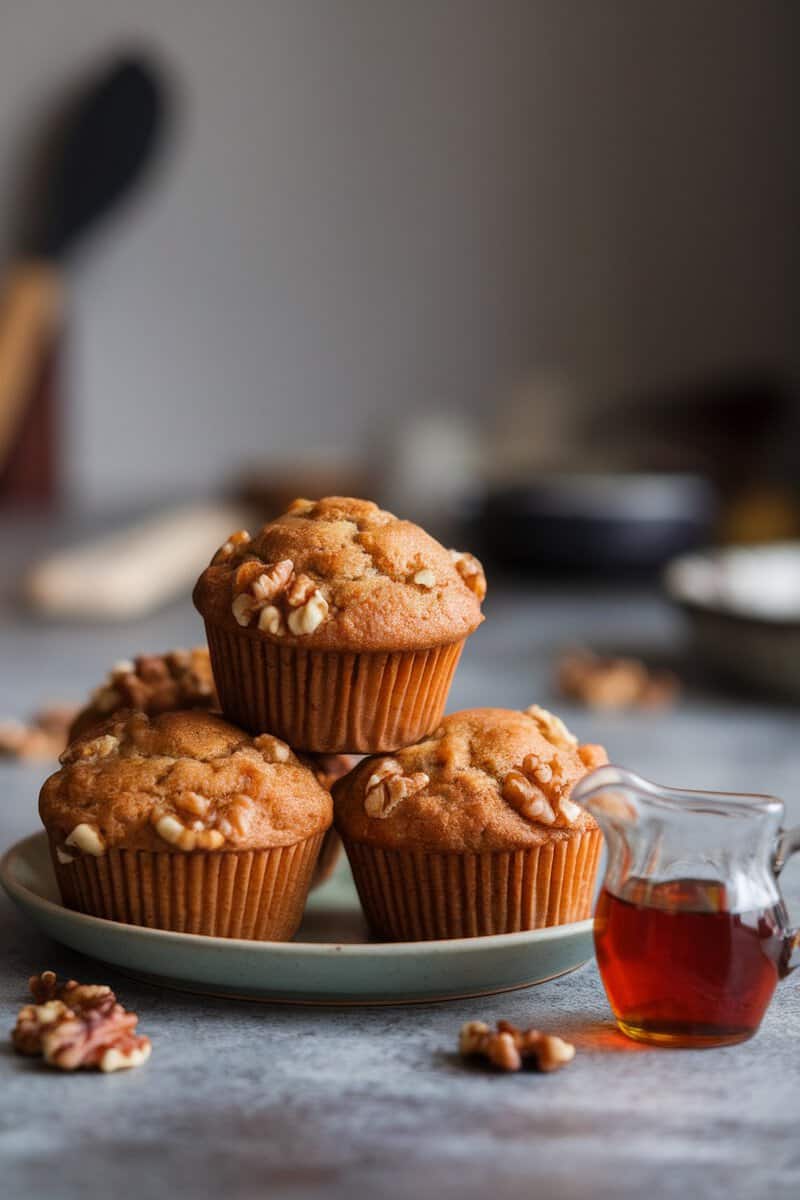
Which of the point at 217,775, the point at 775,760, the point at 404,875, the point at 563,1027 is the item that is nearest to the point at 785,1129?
the point at 563,1027

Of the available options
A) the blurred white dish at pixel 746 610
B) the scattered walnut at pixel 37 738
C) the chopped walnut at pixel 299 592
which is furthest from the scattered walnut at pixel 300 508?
the blurred white dish at pixel 746 610

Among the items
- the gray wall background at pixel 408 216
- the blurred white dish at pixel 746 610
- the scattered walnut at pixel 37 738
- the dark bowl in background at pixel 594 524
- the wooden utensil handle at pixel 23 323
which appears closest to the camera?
the scattered walnut at pixel 37 738

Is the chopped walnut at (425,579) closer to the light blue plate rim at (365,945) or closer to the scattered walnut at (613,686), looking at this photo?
the light blue plate rim at (365,945)

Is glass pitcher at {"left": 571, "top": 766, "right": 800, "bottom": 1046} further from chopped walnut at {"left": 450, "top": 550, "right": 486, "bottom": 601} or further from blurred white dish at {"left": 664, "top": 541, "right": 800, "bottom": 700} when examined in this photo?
blurred white dish at {"left": 664, "top": 541, "right": 800, "bottom": 700}

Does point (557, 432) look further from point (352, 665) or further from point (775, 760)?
point (352, 665)

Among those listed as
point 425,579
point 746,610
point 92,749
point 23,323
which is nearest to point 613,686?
point 746,610

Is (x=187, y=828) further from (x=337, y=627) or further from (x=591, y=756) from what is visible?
(x=591, y=756)
